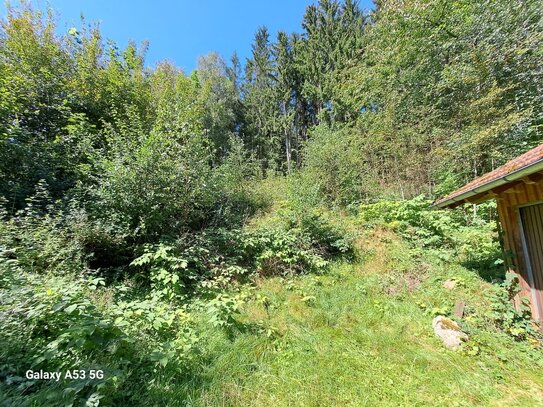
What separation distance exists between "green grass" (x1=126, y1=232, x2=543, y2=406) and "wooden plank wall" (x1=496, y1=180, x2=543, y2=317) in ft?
1.89

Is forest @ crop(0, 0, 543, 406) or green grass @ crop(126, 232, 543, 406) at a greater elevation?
forest @ crop(0, 0, 543, 406)

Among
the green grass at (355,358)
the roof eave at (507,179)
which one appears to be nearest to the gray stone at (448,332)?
the green grass at (355,358)

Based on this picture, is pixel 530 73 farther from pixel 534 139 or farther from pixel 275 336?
pixel 275 336

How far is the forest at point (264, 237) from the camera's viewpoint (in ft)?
7.26

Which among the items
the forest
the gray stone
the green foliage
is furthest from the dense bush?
the gray stone

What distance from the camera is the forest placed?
7.26ft

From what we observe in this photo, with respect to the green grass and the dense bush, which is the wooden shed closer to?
the green grass

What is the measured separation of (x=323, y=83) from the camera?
13984mm

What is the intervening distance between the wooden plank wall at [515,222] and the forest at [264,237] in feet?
0.72

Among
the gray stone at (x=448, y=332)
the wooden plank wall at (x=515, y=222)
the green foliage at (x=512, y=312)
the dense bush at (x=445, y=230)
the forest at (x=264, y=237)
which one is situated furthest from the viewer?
the dense bush at (x=445, y=230)

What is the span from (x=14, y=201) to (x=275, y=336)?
479 centimetres

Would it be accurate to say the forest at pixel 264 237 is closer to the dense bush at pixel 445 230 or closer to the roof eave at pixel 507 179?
the dense bush at pixel 445 230

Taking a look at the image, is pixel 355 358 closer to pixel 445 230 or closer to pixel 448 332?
pixel 448 332

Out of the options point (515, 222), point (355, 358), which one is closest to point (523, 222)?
point (515, 222)
